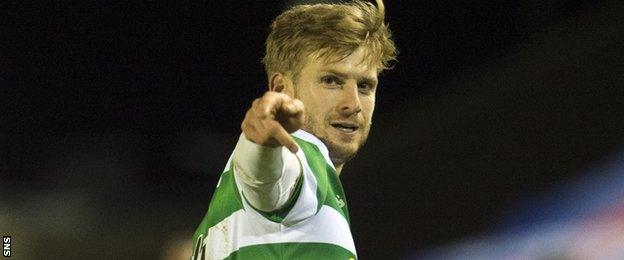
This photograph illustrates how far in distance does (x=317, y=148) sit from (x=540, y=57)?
2.24 metres

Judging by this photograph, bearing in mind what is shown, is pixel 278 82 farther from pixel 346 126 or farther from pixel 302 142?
pixel 302 142

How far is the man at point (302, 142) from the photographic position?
0.79 meters

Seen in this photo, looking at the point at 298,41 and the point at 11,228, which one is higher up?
the point at 11,228

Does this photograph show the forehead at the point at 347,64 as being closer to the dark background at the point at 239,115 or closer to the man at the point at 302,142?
the man at the point at 302,142

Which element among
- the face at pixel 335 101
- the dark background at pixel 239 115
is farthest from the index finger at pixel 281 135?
the dark background at pixel 239 115

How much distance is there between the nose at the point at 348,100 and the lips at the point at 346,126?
0.01 m

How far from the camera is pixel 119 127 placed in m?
2.87

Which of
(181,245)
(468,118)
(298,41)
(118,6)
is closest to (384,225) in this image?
(468,118)

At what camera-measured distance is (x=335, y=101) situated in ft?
3.83

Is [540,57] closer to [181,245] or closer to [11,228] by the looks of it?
[181,245]

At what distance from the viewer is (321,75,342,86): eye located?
1170mm

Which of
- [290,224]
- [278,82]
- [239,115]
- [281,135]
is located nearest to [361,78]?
[278,82]

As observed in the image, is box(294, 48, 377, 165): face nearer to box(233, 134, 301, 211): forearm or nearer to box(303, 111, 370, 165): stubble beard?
box(303, 111, 370, 165): stubble beard

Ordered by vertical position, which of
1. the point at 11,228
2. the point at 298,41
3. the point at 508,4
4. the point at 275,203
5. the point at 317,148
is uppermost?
the point at 508,4
